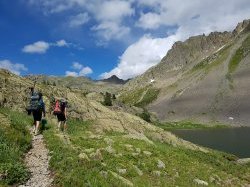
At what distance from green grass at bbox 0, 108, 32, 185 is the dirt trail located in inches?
16.8

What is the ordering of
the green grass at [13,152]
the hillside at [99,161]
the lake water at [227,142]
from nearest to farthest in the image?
the green grass at [13,152] < the hillside at [99,161] < the lake water at [227,142]

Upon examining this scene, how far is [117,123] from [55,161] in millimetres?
26360

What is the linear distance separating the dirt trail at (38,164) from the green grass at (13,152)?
1.40ft

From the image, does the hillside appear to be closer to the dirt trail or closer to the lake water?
the dirt trail

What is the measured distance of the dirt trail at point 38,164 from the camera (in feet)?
69.6

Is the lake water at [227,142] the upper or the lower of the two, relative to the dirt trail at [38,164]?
lower

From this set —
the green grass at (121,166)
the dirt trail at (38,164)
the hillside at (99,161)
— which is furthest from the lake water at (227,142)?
the dirt trail at (38,164)

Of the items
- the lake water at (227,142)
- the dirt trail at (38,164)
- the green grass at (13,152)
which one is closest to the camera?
the green grass at (13,152)

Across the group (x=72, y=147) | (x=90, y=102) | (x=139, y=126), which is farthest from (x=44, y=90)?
(x=72, y=147)

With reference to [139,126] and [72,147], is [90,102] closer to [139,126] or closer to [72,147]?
[139,126]

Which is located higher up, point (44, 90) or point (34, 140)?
point (44, 90)

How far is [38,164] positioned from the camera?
961 inches

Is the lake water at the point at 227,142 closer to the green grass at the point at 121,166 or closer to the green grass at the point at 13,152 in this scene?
the green grass at the point at 121,166

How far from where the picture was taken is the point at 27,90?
47438 mm
